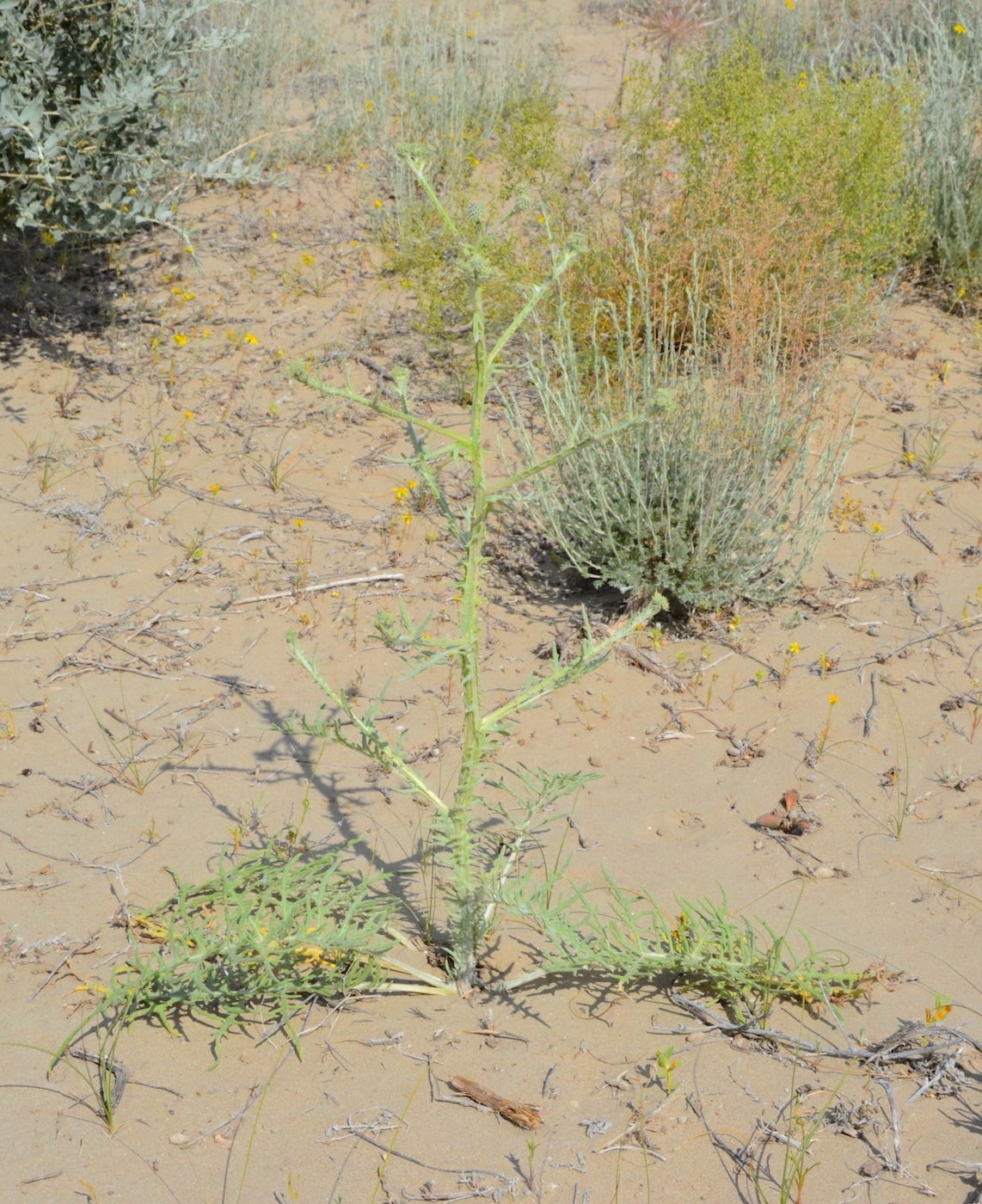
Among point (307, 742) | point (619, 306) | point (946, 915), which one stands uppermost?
point (619, 306)

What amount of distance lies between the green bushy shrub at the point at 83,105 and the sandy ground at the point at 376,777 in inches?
21.7

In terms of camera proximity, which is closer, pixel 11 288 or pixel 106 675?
pixel 106 675

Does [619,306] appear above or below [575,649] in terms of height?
above

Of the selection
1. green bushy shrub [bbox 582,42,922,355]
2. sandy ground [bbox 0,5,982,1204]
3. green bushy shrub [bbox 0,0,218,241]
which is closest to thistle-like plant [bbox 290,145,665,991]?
sandy ground [bbox 0,5,982,1204]

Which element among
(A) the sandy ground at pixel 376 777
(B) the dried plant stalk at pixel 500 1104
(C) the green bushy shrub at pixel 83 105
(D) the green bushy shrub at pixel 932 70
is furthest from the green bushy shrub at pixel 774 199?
(B) the dried plant stalk at pixel 500 1104

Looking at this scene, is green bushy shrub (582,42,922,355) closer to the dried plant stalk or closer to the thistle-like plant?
the thistle-like plant

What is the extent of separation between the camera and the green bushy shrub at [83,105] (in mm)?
4508

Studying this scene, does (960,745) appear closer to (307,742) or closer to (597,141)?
(307,742)

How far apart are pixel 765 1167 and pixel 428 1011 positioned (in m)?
0.76

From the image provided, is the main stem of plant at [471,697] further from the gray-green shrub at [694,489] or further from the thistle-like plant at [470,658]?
the gray-green shrub at [694,489]

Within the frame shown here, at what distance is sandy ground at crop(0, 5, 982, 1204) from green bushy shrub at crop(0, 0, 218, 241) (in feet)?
1.80

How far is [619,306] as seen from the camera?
189 inches

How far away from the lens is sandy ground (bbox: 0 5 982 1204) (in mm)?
2205

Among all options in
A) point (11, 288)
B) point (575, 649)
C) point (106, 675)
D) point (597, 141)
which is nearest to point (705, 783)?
point (575, 649)
